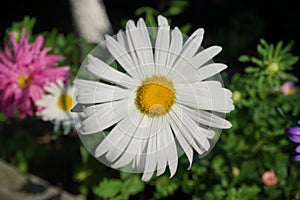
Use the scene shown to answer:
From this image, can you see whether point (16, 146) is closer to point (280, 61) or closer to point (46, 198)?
point (46, 198)

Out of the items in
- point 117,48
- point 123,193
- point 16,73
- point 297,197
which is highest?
point 117,48

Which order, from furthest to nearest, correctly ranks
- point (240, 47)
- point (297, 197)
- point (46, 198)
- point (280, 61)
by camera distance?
point (240, 47) → point (46, 198) → point (297, 197) → point (280, 61)

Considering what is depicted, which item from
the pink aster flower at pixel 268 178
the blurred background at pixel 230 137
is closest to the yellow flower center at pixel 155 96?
the blurred background at pixel 230 137

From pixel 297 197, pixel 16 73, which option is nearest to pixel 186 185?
pixel 297 197

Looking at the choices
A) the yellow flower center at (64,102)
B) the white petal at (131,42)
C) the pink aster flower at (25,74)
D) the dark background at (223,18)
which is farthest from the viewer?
the dark background at (223,18)

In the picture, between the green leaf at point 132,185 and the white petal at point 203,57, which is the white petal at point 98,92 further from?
the green leaf at point 132,185

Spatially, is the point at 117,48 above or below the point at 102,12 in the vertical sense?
above

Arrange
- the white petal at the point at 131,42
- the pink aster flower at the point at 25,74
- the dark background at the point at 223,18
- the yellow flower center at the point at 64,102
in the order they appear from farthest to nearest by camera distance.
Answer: the dark background at the point at 223,18 < the yellow flower center at the point at 64,102 < the pink aster flower at the point at 25,74 < the white petal at the point at 131,42
